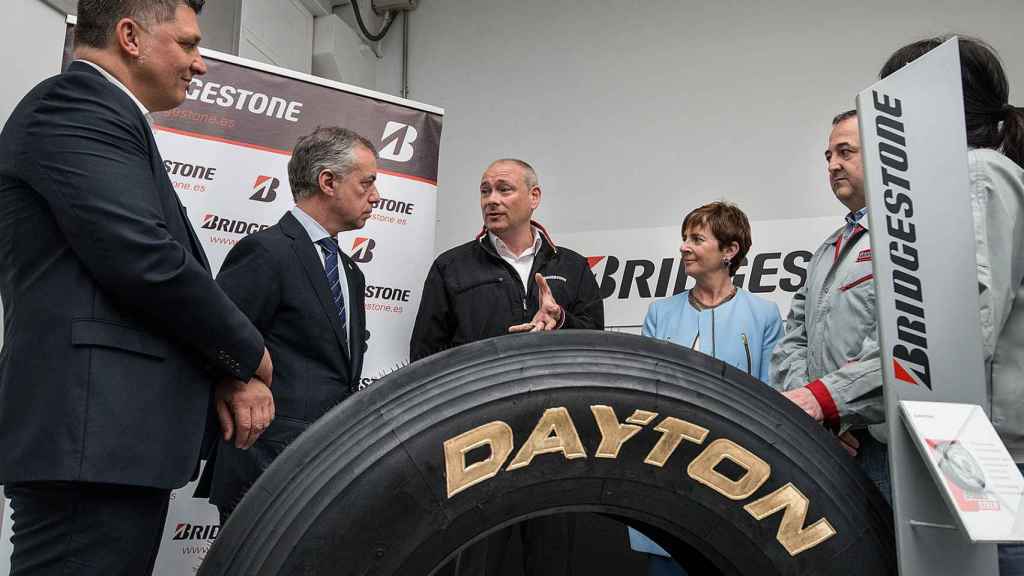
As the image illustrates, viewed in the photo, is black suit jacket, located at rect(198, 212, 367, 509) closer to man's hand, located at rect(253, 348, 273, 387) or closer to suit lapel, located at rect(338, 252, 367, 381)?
suit lapel, located at rect(338, 252, 367, 381)

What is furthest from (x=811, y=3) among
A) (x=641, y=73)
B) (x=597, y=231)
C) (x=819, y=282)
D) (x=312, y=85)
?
(x=819, y=282)

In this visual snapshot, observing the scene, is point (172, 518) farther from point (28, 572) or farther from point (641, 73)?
point (641, 73)

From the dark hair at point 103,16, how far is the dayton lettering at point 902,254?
3.79 ft

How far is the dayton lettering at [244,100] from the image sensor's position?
299cm

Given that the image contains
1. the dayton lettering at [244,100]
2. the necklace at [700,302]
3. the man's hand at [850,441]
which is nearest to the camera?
the man's hand at [850,441]

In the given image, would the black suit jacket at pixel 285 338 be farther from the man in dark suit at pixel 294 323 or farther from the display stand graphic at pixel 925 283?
the display stand graphic at pixel 925 283

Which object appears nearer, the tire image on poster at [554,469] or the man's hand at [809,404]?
the tire image on poster at [554,469]

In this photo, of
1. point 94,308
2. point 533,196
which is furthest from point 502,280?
point 94,308

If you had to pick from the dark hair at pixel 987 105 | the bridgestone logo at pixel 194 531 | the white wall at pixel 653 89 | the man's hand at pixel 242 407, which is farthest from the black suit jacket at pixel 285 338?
the white wall at pixel 653 89

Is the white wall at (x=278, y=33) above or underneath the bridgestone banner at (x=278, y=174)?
above

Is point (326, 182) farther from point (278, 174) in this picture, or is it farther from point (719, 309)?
point (719, 309)

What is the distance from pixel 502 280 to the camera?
2.70 m

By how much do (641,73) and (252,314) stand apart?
10.4ft

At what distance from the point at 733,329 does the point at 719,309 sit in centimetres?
9
